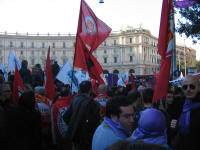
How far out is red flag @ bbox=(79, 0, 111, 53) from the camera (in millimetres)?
5559

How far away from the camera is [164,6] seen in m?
3.66

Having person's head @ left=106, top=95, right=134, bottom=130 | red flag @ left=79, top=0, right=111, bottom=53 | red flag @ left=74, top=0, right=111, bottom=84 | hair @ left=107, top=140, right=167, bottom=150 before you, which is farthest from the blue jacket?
red flag @ left=79, top=0, right=111, bottom=53

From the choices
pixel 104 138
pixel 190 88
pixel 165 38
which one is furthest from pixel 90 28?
pixel 104 138

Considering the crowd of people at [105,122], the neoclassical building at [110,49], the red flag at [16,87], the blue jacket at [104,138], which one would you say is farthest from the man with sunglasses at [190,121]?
the neoclassical building at [110,49]

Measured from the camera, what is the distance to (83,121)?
3.76m

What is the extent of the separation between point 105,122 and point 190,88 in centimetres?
105

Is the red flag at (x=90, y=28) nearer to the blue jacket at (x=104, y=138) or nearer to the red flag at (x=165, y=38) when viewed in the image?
the red flag at (x=165, y=38)

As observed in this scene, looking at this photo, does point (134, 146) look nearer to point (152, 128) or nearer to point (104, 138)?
point (152, 128)

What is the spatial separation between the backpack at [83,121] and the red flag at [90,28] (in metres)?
2.13

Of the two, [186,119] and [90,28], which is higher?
[90,28]

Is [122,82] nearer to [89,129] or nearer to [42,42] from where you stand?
[89,129]

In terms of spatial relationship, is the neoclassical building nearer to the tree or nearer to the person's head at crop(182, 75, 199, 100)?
the tree

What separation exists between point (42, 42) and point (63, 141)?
79730mm

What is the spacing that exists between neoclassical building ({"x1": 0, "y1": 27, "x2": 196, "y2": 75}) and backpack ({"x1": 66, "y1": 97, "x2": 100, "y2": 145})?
73615 millimetres
